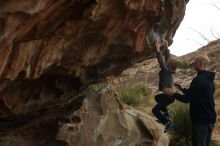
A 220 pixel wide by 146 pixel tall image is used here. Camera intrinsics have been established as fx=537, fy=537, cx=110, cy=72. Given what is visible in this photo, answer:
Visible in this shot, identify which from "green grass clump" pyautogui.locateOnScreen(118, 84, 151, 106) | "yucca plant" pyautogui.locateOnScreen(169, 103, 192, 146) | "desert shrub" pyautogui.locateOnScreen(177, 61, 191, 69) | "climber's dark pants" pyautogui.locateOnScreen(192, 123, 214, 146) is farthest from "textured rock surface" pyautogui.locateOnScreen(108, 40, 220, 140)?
"climber's dark pants" pyautogui.locateOnScreen(192, 123, 214, 146)

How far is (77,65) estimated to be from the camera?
7.00 m

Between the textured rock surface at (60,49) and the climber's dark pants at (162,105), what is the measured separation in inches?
27.7

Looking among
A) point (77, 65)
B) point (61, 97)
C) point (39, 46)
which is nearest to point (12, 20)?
point (39, 46)

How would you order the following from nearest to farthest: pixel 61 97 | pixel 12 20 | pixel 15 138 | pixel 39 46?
pixel 12 20 → pixel 39 46 → pixel 15 138 → pixel 61 97

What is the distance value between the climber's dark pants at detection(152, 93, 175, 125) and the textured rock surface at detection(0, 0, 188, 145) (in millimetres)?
702

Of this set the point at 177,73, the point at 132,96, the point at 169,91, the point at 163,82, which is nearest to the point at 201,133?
the point at 169,91

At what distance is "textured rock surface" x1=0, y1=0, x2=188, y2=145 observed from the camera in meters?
5.54

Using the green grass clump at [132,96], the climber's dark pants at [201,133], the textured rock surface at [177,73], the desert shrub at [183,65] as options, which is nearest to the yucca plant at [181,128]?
the green grass clump at [132,96]

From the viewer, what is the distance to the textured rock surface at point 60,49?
18.2 feet

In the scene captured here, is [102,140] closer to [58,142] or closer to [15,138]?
[58,142]

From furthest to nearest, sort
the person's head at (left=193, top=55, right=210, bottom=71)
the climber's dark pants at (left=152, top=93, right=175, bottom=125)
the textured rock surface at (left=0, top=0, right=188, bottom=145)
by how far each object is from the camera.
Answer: the climber's dark pants at (left=152, top=93, right=175, bottom=125), the person's head at (left=193, top=55, right=210, bottom=71), the textured rock surface at (left=0, top=0, right=188, bottom=145)

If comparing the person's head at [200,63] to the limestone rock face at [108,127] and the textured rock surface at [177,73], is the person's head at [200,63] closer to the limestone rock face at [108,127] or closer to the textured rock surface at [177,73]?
the limestone rock face at [108,127]

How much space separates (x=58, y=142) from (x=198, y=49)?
1426 centimetres

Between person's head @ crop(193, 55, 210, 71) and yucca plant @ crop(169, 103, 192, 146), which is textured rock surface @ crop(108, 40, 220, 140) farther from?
person's head @ crop(193, 55, 210, 71)
